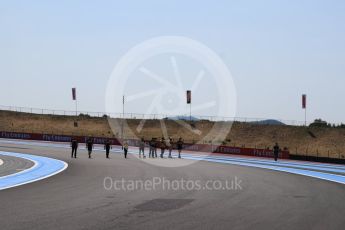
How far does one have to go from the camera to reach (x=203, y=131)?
92000 millimetres

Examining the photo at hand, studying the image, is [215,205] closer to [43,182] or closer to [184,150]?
[43,182]

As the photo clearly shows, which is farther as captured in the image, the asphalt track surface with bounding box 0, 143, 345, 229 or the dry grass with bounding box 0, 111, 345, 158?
the dry grass with bounding box 0, 111, 345, 158

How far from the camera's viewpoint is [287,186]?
1895 cm

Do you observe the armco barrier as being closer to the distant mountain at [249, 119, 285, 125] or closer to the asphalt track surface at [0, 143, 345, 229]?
the asphalt track surface at [0, 143, 345, 229]

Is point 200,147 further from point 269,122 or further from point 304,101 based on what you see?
point 269,122

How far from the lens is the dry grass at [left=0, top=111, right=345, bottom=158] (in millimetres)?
77812

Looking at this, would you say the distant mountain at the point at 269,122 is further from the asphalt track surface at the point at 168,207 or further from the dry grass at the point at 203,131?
the asphalt track surface at the point at 168,207

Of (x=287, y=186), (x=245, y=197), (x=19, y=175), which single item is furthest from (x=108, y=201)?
(x=19, y=175)

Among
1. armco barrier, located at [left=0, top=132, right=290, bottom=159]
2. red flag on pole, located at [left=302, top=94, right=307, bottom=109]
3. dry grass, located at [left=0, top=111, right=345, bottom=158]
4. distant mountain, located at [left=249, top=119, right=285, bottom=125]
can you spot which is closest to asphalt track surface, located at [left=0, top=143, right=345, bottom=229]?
armco barrier, located at [left=0, top=132, right=290, bottom=159]

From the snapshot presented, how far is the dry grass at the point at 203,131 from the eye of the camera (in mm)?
77812

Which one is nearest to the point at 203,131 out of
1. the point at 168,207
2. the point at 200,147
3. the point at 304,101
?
the point at 304,101

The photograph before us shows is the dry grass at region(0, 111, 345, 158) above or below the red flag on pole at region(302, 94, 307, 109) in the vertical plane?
below

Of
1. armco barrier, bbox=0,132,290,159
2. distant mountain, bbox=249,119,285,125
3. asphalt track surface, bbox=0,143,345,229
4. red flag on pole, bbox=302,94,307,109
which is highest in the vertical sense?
red flag on pole, bbox=302,94,307,109

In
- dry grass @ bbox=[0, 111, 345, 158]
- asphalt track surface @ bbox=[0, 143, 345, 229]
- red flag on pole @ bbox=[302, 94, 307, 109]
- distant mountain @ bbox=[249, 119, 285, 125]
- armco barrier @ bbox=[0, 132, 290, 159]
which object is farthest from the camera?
distant mountain @ bbox=[249, 119, 285, 125]
